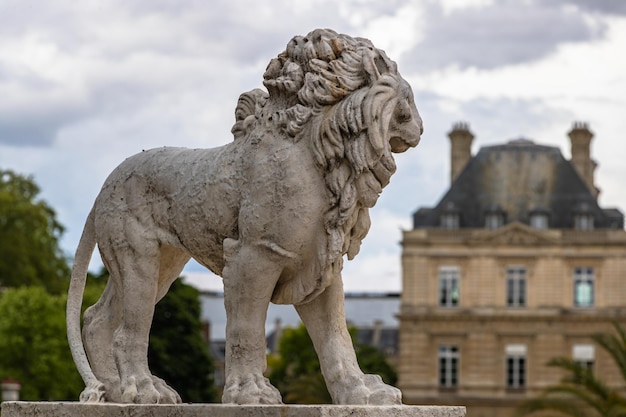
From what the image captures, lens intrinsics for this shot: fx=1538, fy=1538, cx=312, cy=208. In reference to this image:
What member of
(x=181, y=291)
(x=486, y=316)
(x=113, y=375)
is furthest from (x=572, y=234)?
(x=113, y=375)

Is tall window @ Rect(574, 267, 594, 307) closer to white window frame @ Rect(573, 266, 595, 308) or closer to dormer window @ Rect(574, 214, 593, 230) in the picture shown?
white window frame @ Rect(573, 266, 595, 308)

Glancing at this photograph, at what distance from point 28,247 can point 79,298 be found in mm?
54544

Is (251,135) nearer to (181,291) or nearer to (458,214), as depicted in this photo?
(181,291)

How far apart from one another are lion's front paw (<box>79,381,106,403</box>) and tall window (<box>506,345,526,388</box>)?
64.3 metres

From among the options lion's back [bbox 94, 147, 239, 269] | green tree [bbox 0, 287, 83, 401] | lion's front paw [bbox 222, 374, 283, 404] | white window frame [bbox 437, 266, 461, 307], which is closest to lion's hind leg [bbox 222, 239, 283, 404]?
lion's front paw [bbox 222, 374, 283, 404]

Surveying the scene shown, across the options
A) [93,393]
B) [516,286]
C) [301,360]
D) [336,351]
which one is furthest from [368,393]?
[516,286]

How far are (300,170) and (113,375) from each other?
1.74 meters

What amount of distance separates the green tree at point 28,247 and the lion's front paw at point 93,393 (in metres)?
54.1

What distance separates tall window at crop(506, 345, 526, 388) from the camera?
235 feet

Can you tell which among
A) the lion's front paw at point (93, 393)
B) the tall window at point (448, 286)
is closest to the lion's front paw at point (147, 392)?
the lion's front paw at point (93, 393)

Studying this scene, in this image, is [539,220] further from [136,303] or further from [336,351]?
[336,351]

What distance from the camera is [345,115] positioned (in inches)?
308

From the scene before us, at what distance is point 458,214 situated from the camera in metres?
73.9

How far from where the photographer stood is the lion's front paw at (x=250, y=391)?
776cm
